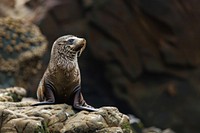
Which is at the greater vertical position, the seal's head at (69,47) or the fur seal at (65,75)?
the seal's head at (69,47)

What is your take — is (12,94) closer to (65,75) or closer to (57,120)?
(65,75)

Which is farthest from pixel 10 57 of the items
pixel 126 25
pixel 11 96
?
pixel 126 25

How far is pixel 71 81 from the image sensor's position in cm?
607

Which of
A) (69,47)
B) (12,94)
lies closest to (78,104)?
(69,47)

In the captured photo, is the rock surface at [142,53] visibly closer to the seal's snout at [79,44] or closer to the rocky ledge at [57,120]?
the seal's snout at [79,44]

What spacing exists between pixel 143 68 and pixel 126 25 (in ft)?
5.41

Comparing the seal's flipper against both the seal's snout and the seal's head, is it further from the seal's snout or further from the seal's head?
the seal's snout

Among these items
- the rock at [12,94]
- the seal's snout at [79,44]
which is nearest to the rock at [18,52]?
the rock at [12,94]

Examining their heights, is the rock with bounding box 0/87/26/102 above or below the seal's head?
below

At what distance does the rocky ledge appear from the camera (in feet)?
17.3

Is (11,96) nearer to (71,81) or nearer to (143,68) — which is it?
(71,81)

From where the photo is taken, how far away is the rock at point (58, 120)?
208 inches

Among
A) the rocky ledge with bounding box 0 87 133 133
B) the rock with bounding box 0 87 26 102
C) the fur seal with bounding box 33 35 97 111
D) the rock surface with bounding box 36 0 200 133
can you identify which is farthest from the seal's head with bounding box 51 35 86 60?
the rock surface with bounding box 36 0 200 133

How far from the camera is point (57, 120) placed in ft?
18.2
